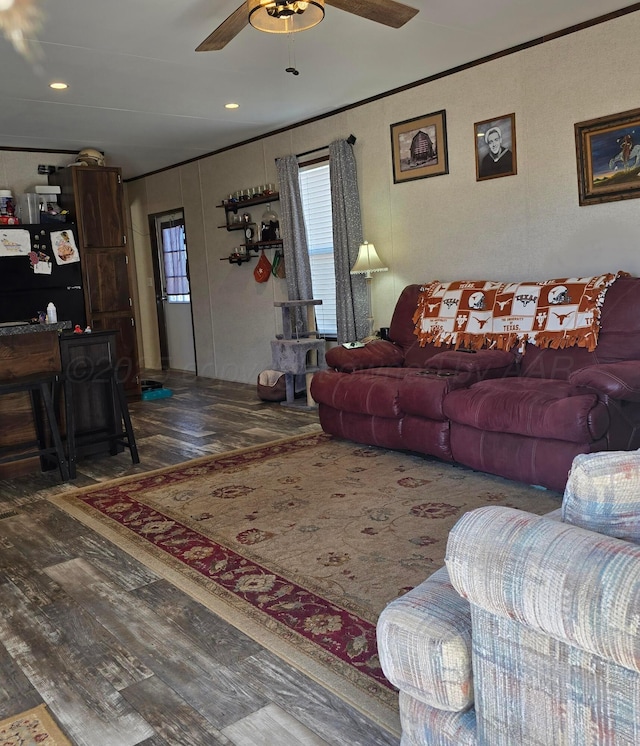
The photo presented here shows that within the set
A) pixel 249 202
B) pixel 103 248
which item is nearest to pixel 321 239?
pixel 249 202

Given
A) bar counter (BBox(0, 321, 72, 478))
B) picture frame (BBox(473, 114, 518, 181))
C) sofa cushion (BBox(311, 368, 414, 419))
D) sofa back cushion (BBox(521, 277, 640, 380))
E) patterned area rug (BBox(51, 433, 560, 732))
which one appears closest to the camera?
patterned area rug (BBox(51, 433, 560, 732))

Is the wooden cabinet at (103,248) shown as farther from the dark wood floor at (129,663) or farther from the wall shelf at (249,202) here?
the dark wood floor at (129,663)

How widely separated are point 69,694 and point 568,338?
124 inches

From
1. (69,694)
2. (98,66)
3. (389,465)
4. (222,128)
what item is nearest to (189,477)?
(389,465)

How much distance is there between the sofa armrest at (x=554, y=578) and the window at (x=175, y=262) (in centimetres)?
781

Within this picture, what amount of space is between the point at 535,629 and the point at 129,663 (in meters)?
1.47

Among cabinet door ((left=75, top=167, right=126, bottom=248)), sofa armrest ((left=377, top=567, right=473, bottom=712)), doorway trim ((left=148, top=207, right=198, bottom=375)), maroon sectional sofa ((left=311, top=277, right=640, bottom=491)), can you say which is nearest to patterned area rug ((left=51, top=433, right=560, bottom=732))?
maroon sectional sofa ((left=311, top=277, right=640, bottom=491))

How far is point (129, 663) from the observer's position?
7.04 ft

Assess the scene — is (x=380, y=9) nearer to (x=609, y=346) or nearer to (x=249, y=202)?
(x=609, y=346)

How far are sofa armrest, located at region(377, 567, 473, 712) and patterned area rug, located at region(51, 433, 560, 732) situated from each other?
0.55 meters

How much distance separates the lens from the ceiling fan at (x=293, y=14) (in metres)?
2.96

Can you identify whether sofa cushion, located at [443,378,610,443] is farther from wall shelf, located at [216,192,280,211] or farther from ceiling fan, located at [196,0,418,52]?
wall shelf, located at [216,192,280,211]

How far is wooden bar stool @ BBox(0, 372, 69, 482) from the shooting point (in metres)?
4.04

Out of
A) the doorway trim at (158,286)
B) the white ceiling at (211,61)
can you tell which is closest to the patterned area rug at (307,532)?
the white ceiling at (211,61)
